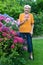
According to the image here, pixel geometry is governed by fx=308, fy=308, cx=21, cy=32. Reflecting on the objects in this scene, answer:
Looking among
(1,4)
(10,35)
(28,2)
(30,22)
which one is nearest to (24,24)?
(30,22)

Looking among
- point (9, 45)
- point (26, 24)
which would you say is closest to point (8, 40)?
Answer: point (9, 45)

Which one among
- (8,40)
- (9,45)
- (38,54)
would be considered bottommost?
(38,54)

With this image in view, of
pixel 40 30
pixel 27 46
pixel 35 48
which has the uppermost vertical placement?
pixel 27 46

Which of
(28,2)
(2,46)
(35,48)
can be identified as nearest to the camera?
(2,46)

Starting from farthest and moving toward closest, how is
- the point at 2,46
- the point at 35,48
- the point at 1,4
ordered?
1. the point at 1,4
2. the point at 35,48
3. the point at 2,46

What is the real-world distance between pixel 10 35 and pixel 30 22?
103 cm

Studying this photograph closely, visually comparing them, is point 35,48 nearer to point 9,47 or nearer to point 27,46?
point 27,46

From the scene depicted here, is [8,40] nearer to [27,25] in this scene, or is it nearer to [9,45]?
[9,45]

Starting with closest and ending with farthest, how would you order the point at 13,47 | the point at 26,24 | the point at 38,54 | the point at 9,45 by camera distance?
the point at 13,47, the point at 9,45, the point at 26,24, the point at 38,54

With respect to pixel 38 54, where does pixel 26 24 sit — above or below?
above

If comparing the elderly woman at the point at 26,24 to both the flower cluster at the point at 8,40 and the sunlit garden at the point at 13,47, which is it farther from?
the flower cluster at the point at 8,40

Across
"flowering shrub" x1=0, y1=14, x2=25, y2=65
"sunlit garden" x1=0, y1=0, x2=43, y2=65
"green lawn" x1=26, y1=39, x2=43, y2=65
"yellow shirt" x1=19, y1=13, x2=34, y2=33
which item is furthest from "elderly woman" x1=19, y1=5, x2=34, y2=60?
"flowering shrub" x1=0, y1=14, x2=25, y2=65

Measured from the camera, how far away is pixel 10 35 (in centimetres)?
716

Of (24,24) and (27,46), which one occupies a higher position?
(24,24)
